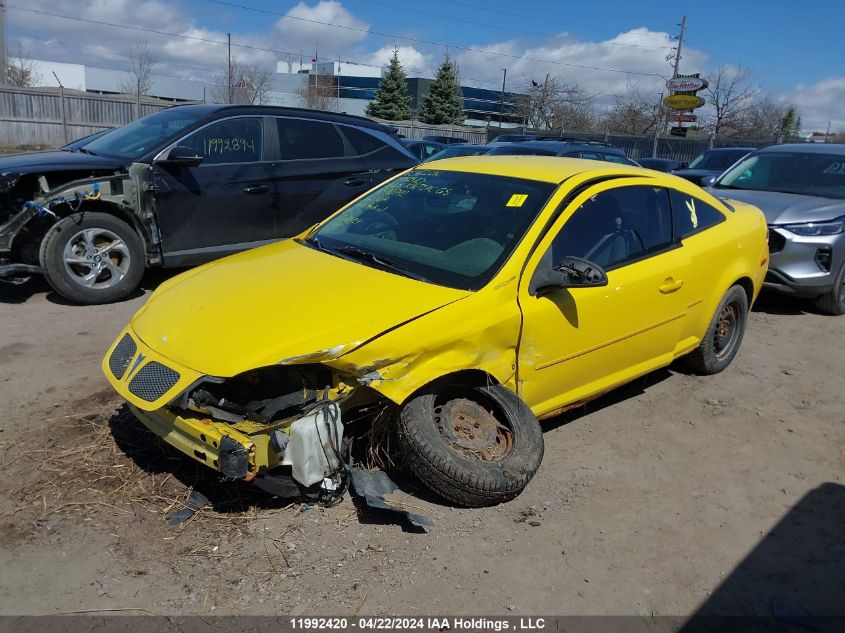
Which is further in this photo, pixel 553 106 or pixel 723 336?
pixel 553 106

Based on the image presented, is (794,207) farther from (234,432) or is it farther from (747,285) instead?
(234,432)

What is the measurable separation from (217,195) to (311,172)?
→ 108 centimetres

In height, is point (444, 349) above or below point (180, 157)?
below

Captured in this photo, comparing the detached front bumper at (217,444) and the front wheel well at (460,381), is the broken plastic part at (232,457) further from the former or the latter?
the front wheel well at (460,381)

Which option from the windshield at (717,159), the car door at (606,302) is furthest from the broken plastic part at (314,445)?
the windshield at (717,159)

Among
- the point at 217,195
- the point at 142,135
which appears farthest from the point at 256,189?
the point at 142,135

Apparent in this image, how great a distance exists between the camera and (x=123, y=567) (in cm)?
288

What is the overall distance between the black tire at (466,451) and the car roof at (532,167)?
140 cm

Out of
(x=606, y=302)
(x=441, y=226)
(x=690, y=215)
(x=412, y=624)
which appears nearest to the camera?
(x=412, y=624)

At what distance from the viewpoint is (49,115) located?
25219mm

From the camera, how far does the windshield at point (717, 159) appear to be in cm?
1508

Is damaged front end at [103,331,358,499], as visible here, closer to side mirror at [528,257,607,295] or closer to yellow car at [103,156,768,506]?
yellow car at [103,156,768,506]

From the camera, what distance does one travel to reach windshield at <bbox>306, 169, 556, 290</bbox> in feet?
12.1

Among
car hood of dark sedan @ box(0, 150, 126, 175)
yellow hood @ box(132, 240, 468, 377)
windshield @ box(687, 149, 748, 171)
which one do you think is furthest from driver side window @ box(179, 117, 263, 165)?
windshield @ box(687, 149, 748, 171)
